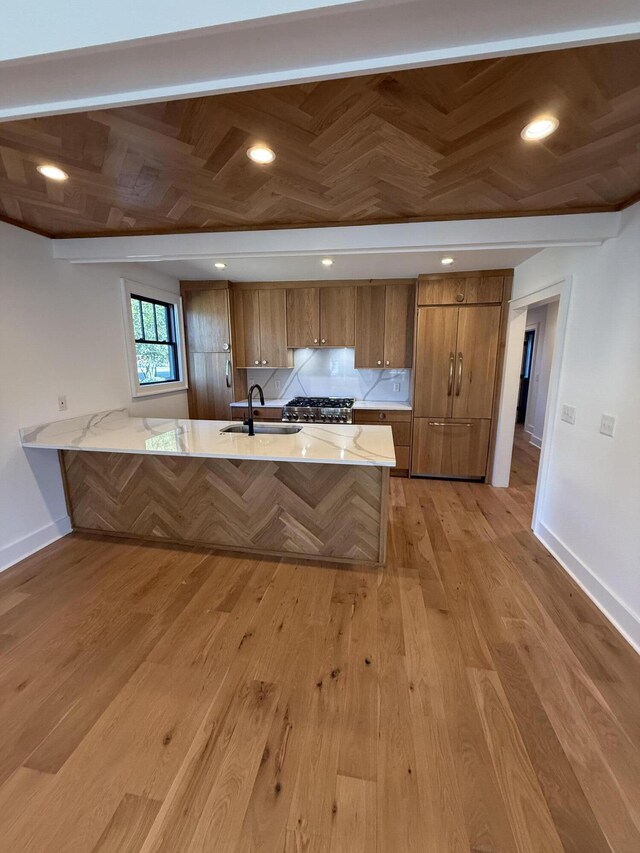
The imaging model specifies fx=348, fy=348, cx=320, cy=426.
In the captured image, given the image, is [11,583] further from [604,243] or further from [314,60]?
[604,243]

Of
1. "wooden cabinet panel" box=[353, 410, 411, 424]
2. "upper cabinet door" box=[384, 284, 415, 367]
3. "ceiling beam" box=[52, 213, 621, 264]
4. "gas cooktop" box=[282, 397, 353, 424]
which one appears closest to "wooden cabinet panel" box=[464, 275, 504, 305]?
"upper cabinet door" box=[384, 284, 415, 367]

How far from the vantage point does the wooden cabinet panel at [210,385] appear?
4387mm

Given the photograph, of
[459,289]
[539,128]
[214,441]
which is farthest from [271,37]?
[459,289]

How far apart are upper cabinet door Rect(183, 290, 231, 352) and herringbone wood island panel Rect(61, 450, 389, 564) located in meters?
2.08

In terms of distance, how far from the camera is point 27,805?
117cm

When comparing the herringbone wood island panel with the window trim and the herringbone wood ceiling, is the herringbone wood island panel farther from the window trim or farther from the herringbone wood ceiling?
the herringbone wood ceiling

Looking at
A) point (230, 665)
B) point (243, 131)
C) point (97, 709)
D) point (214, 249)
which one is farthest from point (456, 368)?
point (97, 709)

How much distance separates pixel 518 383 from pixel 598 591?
7.39ft

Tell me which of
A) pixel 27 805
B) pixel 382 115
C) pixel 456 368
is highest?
pixel 382 115

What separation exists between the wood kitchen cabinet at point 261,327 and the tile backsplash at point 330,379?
0.26 metres

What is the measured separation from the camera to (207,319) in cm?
431

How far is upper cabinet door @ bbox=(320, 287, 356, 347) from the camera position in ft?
13.7

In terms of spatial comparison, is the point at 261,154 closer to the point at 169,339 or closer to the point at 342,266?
the point at 342,266

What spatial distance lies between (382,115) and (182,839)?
8.21 ft
